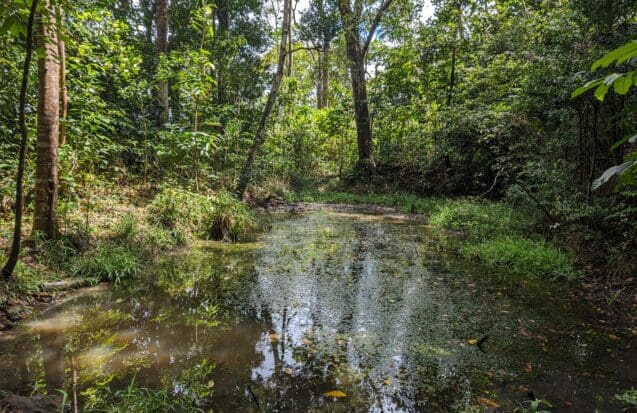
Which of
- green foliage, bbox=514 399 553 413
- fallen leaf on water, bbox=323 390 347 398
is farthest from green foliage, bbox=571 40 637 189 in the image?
fallen leaf on water, bbox=323 390 347 398

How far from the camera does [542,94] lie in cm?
561

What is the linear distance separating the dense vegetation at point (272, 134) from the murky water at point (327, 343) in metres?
0.50

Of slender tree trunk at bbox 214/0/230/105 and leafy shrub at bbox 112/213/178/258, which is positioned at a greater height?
slender tree trunk at bbox 214/0/230/105

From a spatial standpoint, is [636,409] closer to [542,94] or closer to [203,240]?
[542,94]

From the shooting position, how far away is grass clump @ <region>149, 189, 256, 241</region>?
6289 mm

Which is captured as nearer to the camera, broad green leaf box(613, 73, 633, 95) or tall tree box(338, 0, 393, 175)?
broad green leaf box(613, 73, 633, 95)

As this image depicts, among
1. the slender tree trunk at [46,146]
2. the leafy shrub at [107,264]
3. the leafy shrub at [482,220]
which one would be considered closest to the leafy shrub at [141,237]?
the leafy shrub at [107,264]

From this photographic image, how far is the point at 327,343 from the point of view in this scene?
3096 mm

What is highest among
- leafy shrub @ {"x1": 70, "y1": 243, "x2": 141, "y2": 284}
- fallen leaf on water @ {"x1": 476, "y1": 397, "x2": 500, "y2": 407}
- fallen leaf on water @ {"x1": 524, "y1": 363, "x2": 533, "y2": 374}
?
leafy shrub @ {"x1": 70, "y1": 243, "x2": 141, "y2": 284}

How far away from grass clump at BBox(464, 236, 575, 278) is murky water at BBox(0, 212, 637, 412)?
383 millimetres

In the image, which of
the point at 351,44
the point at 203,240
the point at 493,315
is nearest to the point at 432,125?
the point at 351,44

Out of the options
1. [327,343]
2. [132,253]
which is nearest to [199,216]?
[132,253]

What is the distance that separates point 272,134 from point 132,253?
11.3m

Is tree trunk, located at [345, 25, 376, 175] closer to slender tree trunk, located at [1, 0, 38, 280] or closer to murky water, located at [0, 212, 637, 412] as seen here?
murky water, located at [0, 212, 637, 412]
